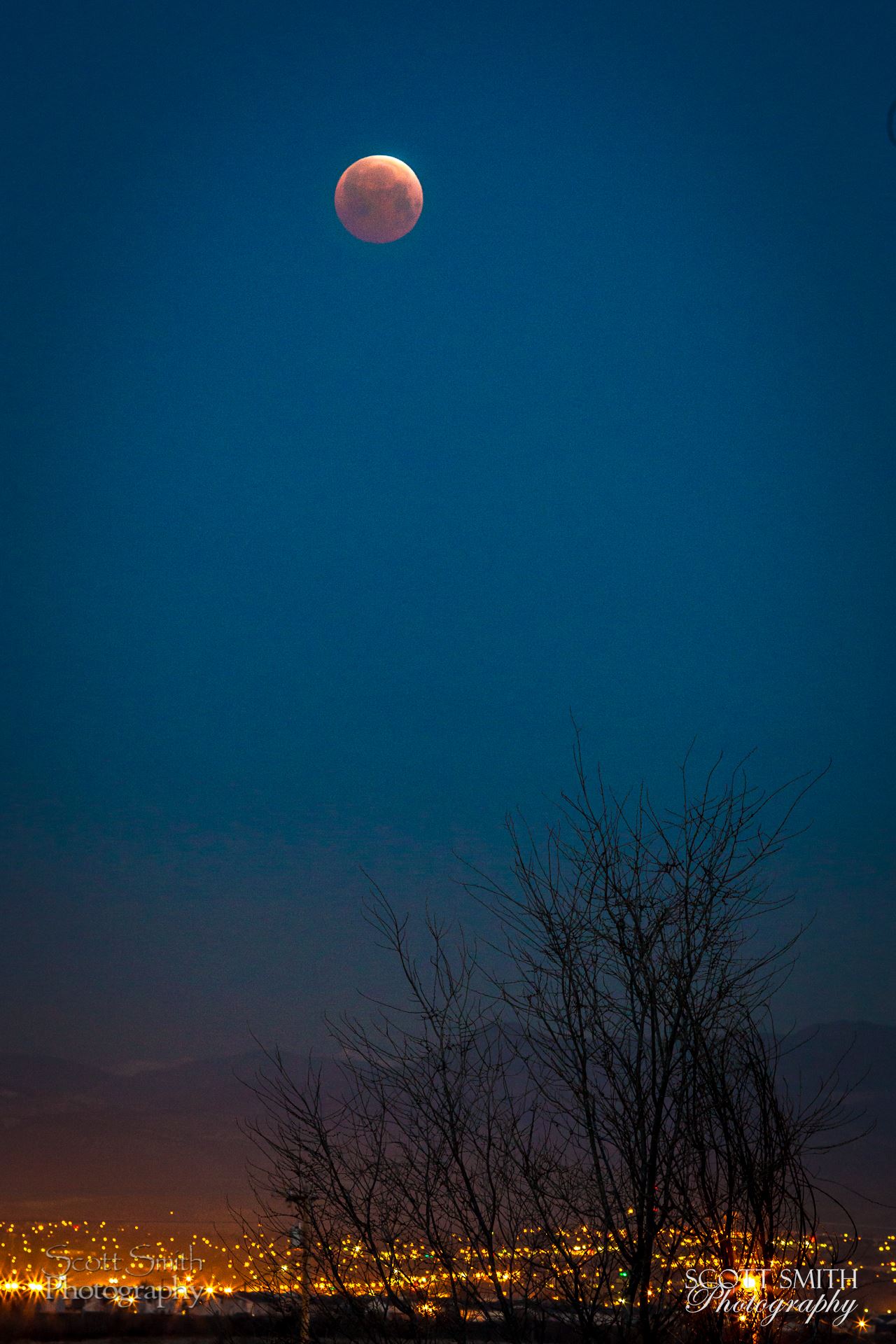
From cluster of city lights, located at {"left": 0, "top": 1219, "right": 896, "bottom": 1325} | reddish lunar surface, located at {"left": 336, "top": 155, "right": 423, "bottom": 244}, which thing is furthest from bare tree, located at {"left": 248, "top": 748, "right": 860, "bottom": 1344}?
reddish lunar surface, located at {"left": 336, "top": 155, "right": 423, "bottom": 244}

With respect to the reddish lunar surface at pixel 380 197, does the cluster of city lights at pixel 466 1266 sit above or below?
below

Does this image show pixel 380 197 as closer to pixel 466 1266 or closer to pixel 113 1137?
pixel 466 1266

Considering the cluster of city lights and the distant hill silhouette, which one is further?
the distant hill silhouette

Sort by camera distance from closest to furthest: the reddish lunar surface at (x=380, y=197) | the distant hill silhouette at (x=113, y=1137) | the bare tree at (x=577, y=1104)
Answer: the bare tree at (x=577, y=1104) < the reddish lunar surface at (x=380, y=197) < the distant hill silhouette at (x=113, y=1137)

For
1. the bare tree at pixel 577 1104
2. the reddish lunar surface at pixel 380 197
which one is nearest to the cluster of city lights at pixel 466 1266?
the bare tree at pixel 577 1104

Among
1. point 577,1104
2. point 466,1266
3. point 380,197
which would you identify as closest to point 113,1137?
point 380,197

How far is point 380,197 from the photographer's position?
Result: 22438mm

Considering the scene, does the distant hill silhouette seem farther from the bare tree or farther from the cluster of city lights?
the bare tree

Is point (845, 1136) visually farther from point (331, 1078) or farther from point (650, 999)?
point (331, 1078)

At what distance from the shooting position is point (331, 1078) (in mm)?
5176

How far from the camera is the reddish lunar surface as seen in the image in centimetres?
2050

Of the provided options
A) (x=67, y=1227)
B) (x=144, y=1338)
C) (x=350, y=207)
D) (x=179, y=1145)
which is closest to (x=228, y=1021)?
(x=179, y=1145)

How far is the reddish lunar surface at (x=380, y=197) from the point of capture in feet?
67.3

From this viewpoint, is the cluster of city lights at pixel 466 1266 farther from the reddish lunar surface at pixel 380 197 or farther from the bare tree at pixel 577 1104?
the reddish lunar surface at pixel 380 197
